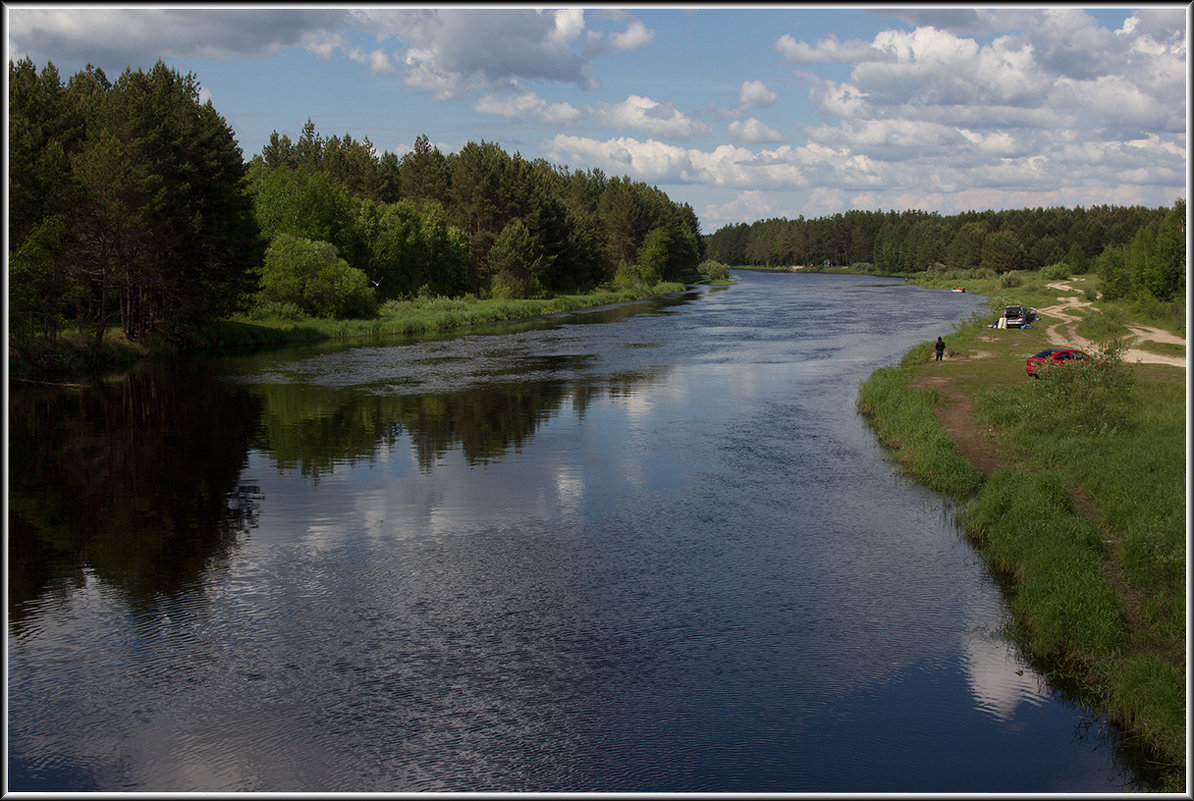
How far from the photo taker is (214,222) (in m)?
56.5

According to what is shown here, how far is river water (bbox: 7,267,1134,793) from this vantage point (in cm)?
1162

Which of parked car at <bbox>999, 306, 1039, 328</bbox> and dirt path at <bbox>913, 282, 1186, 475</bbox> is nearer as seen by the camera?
dirt path at <bbox>913, 282, 1186, 475</bbox>

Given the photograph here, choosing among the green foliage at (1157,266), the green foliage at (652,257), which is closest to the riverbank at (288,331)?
the green foliage at (652,257)

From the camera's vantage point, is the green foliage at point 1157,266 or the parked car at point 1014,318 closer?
the parked car at point 1014,318

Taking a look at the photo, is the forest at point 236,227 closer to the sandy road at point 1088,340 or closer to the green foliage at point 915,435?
the sandy road at point 1088,340

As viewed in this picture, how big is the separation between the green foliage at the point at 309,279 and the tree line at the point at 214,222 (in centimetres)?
13

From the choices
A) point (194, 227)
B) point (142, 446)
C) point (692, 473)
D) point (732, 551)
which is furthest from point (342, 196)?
point (732, 551)

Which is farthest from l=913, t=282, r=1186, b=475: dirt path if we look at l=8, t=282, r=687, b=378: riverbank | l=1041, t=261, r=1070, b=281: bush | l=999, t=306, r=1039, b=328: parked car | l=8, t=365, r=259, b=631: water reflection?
l=1041, t=261, r=1070, b=281: bush

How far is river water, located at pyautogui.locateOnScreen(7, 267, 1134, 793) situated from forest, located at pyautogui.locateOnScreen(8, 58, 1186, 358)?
16.8 meters

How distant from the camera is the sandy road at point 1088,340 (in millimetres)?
45375

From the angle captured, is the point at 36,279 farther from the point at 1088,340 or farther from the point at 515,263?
the point at 1088,340

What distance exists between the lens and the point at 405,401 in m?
38.0

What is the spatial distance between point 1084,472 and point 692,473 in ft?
32.5

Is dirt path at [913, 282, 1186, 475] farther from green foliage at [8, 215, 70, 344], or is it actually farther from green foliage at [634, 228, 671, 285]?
green foliage at [634, 228, 671, 285]
